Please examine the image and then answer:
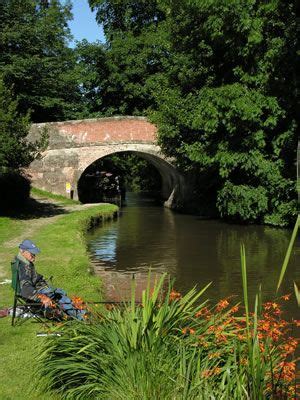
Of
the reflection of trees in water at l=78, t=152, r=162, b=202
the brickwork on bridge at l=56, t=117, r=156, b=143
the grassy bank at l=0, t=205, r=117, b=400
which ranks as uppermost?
the brickwork on bridge at l=56, t=117, r=156, b=143

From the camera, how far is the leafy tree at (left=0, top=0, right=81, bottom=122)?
2967 centimetres

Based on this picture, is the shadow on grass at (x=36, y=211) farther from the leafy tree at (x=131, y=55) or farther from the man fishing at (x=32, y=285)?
the man fishing at (x=32, y=285)

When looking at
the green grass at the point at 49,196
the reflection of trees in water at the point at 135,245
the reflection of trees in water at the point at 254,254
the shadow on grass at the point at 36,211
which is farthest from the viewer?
the green grass at the point at 49,196

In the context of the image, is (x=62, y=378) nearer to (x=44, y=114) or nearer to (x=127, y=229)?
(x=127, y=229)

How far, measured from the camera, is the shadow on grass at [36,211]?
1939 cm

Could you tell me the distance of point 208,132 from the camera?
62.7 ft

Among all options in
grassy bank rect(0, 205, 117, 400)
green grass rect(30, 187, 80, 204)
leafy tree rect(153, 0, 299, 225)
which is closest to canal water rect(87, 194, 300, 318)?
grassy bank rect(0, 205, 117, 400)

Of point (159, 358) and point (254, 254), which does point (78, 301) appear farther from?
point (254, 254)

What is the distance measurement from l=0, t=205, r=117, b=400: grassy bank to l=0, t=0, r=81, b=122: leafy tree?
1184 cm

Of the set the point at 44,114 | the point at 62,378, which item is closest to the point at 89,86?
the point at 44,114

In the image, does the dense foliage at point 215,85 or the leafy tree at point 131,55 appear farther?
the leafy tree at point 131,55

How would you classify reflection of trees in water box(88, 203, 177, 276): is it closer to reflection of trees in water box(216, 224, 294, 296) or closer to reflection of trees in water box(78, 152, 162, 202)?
reflection of trees in water box(216, 224, 294, 296)

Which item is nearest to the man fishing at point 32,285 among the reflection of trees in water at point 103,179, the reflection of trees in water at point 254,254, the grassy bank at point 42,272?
the grassy bank at point 42,272

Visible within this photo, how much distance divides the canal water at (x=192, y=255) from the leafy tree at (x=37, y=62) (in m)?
12.2
